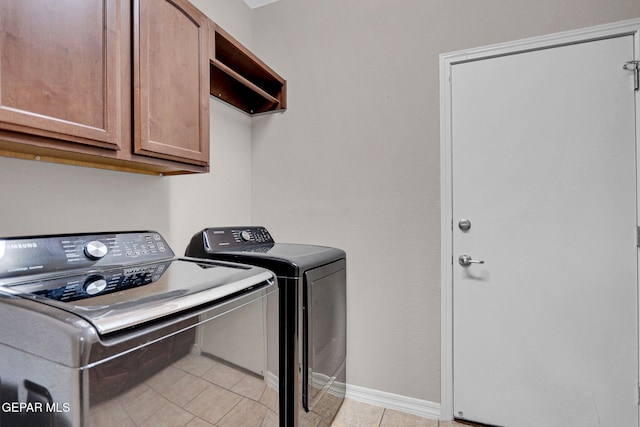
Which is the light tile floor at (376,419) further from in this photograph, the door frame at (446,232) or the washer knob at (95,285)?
the washer knob at (95,285)

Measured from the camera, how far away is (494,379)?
1.79m

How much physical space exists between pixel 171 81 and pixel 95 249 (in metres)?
0.71

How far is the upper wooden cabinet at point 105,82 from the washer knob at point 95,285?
0.40m

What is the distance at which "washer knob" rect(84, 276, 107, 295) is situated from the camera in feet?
2.83

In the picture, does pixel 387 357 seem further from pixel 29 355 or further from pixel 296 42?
pixel 296 42

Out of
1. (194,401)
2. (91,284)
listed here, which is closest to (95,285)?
(91,284)

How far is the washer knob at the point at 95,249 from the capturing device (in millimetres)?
1164

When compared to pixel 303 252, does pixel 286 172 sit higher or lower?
higher

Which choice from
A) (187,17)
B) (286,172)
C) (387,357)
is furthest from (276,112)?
(387,357)

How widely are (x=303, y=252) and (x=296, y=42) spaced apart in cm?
150

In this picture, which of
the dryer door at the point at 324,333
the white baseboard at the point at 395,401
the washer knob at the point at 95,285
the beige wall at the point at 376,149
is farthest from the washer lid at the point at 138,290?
the white baseboard at the point at 395,401

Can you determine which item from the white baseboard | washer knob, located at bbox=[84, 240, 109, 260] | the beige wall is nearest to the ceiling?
the beige wall

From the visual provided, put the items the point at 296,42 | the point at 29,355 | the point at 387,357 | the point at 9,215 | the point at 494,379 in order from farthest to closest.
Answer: the point at 296,42 → the point at 387,357 → the point at 494,379 → the point at 9,215 → the point at 29,355

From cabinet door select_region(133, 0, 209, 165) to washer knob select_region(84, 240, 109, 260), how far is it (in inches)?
14.6
